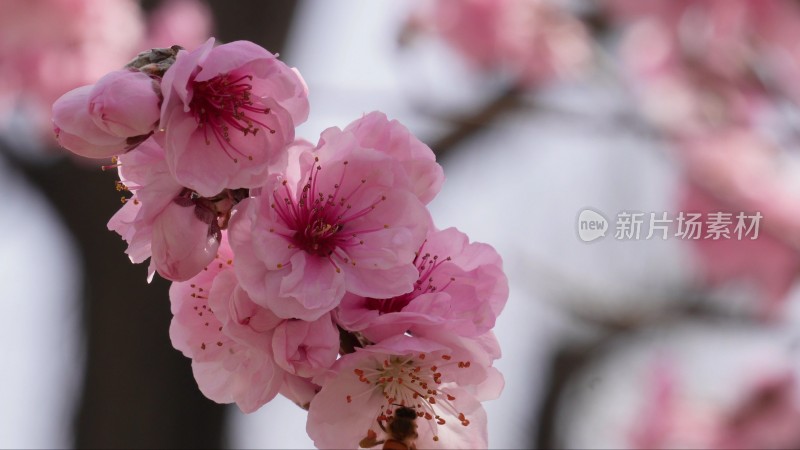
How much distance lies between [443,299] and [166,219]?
225 mm

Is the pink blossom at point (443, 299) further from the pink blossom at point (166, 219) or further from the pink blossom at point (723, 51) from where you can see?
the pink blossom at point (723, 51)

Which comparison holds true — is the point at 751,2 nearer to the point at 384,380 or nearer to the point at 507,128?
the point at 507,128

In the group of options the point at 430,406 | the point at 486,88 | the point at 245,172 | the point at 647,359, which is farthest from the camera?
the point at 647,359

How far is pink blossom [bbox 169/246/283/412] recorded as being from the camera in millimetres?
858

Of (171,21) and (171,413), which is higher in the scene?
(171,21)

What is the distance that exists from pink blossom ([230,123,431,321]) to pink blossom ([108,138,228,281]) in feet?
0.10

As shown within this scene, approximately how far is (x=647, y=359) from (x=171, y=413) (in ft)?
6.71

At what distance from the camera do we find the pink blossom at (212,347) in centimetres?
86

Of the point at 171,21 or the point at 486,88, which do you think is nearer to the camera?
the point at 171,21

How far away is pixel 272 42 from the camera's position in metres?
3.10

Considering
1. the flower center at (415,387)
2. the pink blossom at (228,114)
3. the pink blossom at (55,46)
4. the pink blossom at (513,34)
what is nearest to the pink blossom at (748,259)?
the pink blossom at (513,34)

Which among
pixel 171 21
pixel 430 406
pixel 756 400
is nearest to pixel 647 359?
pixel 756 400

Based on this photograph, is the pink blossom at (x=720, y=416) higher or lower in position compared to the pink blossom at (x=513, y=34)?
lower

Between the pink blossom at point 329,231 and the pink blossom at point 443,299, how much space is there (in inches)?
0.9
